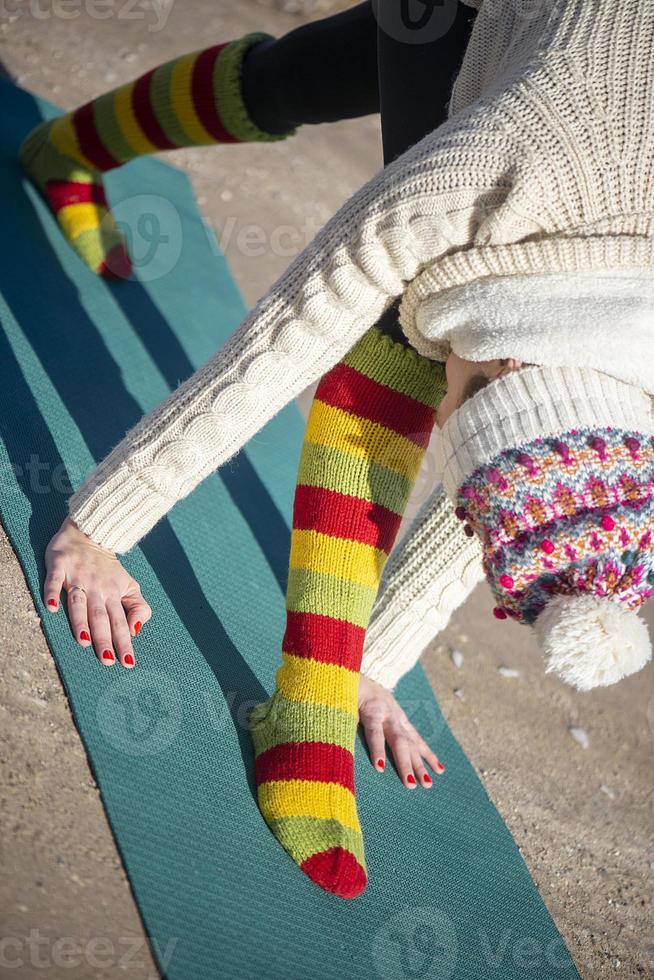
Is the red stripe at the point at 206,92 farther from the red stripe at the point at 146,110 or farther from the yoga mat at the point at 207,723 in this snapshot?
the yoga mat at the point at 207,723

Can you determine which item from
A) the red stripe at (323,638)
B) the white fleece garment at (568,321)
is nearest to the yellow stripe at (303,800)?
the red stripe at (323,638)

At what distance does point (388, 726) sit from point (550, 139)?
0.72 meters

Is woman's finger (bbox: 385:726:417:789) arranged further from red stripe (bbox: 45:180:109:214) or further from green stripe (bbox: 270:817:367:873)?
red stripe (bbox: 45:180:109:214)

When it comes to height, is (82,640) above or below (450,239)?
below

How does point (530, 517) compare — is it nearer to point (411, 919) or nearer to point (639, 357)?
point (639, 357)

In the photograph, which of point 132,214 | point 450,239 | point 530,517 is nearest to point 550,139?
point 450,239

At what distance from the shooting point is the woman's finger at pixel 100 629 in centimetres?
100

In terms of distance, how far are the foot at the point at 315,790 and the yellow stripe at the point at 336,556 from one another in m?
0.11

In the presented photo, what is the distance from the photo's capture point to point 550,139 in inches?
30.0

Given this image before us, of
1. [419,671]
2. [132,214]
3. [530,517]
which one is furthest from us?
[132,214]

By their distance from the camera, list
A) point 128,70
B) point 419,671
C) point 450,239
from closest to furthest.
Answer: point 450,239 < point 419,671 < point 128,70

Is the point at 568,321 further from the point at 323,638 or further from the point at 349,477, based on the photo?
the point at 323,638

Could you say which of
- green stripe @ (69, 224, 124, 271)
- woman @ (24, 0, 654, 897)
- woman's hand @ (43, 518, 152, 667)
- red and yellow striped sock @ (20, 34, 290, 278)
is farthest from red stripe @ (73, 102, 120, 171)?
woman's hand @ (43, 518, 152, 667)

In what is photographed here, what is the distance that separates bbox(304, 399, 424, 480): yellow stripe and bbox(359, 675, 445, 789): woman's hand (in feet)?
1.03
